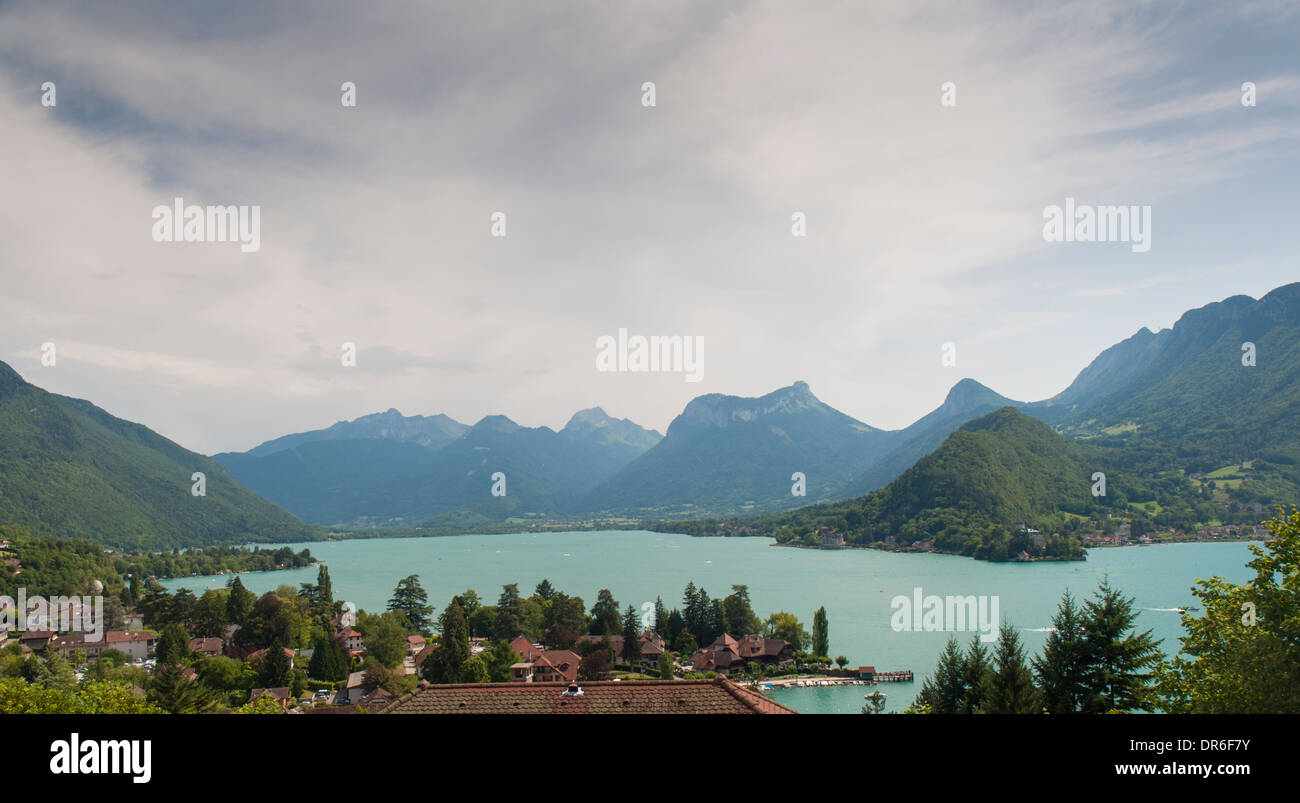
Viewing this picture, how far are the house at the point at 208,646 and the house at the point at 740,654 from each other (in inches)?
1047

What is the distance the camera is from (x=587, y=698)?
948 centimetres

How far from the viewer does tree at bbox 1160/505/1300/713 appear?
7797mm

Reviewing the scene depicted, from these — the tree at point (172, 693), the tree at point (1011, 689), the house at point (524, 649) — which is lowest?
the house at point (524, 649)

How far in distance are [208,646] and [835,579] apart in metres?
59.2

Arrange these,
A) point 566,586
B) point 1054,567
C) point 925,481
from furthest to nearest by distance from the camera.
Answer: point 925,481, point 1054,567, point 566,586

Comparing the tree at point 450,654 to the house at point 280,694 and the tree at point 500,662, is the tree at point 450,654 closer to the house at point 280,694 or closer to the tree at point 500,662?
the tree at point 500,662

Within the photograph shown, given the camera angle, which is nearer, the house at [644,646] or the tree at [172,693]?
the tree at [172,693]

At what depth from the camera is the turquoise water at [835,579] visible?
45031 mm

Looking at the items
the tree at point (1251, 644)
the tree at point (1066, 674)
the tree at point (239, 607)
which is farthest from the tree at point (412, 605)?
the tree at point (1251, 644)
